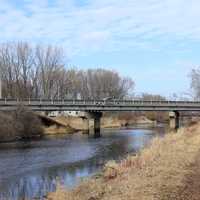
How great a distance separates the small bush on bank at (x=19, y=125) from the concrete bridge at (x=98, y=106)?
678 cm

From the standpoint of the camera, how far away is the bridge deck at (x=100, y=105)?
85.1 meters

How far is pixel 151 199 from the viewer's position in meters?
12.5

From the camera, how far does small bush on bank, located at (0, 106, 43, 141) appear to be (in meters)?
65.0

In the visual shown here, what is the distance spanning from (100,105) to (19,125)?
2484cm

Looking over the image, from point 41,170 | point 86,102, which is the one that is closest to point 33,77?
point 86,102

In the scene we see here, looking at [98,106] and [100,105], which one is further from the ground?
[100,105]

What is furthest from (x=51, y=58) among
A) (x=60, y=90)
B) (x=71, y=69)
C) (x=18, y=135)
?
(x=18, y=135)

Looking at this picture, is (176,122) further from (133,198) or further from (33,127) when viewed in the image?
(133,198)

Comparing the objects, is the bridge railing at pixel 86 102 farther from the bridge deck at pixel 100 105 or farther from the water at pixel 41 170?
the water at pixel 41 170

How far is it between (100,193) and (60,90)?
351 ft

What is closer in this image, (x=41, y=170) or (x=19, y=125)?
(x=41, y=170)

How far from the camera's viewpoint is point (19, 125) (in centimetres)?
6994

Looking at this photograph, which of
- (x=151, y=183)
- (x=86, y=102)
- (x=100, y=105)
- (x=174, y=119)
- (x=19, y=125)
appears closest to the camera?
(x=151, y=183)

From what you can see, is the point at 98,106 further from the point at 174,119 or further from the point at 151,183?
the point at 151,183
